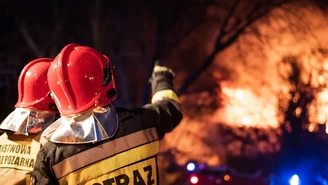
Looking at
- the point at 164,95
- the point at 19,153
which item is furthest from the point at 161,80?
the point at 19,153

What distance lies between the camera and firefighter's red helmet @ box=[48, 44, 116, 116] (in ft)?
6.65

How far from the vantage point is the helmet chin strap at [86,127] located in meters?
1.96

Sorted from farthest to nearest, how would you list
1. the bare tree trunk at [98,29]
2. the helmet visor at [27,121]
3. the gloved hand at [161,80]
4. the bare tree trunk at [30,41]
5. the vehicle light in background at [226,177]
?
1. the bare tree trunk at [30,41]
2. the bare tree trunk at [98,29]
3. the vehicle light in background at [226,177]
4. the gloved hand at [161,80]
5. the helmet visor at [27,121]

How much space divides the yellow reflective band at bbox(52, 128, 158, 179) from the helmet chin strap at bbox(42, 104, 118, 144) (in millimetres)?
61

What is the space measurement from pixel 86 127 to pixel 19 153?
969 mm

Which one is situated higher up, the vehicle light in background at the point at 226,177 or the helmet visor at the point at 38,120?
the helmet visor at the point at 38,120

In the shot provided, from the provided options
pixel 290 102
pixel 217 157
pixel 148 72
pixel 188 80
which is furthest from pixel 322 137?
pixel 148 72

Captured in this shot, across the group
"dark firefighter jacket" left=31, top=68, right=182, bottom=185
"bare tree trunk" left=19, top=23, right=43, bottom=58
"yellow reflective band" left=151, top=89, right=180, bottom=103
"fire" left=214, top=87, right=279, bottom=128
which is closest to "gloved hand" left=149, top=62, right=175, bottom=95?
"yellow reflective band" left=151, top=89, right=180, bottom=103

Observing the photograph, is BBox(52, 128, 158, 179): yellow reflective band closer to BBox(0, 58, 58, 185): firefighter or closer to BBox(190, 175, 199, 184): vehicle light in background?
BBox(0, 58, 58, 185): firefighter

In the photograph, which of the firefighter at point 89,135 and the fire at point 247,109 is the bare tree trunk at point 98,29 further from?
the firefighter at point 89,135

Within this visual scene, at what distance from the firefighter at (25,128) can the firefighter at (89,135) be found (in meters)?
0.66

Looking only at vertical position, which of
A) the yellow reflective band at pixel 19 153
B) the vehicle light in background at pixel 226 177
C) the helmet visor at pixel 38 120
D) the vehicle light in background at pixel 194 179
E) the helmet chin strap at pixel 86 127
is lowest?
the vehicle light in background at pixel 226 177

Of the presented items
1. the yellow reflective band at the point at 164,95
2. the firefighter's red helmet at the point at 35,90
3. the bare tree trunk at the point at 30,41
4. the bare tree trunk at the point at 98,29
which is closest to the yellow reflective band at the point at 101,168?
the yellow reflective band at the point at 164,95

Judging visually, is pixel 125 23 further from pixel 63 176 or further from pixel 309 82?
pixel 63 176
